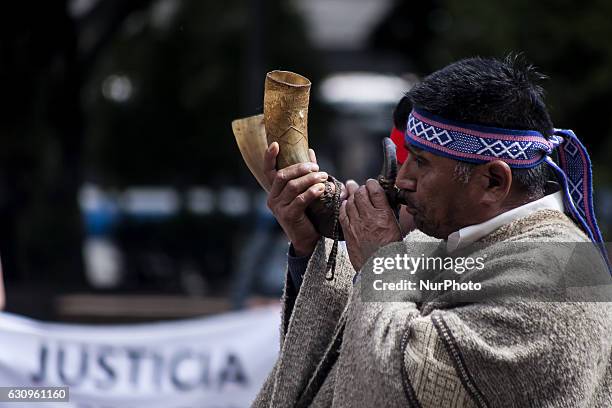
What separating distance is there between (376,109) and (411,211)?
1679 cm

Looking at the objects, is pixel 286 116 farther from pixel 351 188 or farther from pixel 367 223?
pixel 367 223

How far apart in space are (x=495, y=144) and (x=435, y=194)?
0.16 metres

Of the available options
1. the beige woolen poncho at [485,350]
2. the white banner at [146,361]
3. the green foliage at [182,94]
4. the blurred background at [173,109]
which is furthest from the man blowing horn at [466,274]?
the green foliage at [182,94]

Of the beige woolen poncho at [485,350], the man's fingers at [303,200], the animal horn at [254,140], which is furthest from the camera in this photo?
the animal horn at [254,140]

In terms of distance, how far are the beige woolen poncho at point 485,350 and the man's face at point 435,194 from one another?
4.3 inches

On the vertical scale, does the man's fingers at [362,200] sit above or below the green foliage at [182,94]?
above

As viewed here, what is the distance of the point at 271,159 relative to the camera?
226cm

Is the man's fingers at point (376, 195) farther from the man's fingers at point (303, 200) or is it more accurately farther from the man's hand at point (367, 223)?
the man's fingers at point (303, 200)

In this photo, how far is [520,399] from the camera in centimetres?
195

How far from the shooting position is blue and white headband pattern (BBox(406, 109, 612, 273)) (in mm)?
2090

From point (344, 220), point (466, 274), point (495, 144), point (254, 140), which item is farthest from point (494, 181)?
point (254, 140)

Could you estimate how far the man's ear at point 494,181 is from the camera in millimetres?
2100

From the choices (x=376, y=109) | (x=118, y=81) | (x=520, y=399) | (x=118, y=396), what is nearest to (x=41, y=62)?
(x=118, y=81)

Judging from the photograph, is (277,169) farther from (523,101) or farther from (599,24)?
(599,24)
